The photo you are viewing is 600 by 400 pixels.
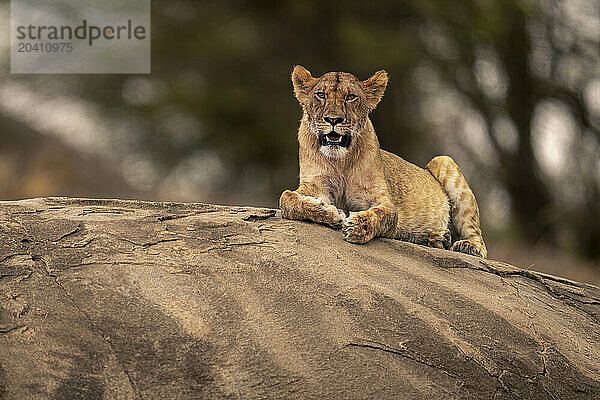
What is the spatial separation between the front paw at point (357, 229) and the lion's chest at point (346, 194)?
57 cm

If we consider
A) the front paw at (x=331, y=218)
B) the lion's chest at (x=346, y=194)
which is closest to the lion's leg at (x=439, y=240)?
the lion's chest at (x=346, y=194)

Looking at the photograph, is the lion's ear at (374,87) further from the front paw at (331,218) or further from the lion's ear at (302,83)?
the front paw at (331,218)

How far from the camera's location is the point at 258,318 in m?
3.09

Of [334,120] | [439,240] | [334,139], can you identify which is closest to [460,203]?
[439,240]

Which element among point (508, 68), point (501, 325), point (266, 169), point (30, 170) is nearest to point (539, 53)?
point (508, 68)

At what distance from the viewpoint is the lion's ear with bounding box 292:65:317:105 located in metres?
4.65

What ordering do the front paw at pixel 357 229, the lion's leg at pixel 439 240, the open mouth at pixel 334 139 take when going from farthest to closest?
the lion's leg at pixel 439 240
the open mouth at pixel 334 139
the front paw at pixel 357 229

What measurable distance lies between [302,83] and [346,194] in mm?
692

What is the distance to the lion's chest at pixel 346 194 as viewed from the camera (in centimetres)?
461

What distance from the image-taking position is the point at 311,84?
4641mm

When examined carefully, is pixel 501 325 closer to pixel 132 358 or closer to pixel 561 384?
pixel 561 384

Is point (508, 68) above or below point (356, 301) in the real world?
above

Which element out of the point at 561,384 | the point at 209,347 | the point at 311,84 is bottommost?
the point at 561,384

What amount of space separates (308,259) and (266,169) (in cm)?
770
